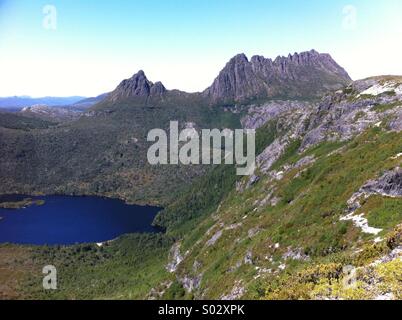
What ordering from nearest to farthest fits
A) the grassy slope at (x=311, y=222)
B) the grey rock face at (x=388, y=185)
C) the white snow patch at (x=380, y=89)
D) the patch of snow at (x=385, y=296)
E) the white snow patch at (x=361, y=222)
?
the patch of snow at (x=385, y=296) < the white snow patch at (x=361, y=222) < the grassy slope at (x=311, y=222) < the grey rock face at (x=388, y=185) < the white snow patch at (x=380, y=89)

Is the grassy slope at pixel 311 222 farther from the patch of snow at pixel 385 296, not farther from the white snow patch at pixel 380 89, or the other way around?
the white snow patch at pixel 380 89

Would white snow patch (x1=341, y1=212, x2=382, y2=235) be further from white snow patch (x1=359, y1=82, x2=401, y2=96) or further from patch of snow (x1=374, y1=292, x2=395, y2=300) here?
white snow patch (x1=359, y1=82, x2=401, y2=96)

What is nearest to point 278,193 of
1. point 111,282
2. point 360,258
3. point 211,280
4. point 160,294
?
point 211,280

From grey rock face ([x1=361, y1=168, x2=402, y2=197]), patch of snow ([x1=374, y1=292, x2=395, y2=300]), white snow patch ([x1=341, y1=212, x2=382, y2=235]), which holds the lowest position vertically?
white snow patch ([x1=341, y1=212, x2=382, y2=235])

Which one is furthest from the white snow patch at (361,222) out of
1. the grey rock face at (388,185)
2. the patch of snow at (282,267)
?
the patch of snow at (282,267)

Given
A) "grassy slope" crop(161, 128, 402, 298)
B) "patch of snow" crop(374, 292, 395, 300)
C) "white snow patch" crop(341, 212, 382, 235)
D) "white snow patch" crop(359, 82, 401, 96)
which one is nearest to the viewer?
"patch of snow" crop(374, 292, 395, 300)

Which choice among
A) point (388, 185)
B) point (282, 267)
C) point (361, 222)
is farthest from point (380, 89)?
point (282, 267)

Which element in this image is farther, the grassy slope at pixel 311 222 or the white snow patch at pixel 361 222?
the grassy slope at pixel 311 222

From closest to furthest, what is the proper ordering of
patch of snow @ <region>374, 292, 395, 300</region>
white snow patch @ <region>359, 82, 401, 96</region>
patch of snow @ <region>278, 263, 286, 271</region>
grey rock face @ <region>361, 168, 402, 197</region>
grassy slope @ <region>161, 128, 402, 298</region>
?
patch of snow @ <region>374, 292, 395, 300</region>, grassy slope @ <region>161, 128, 402, 298</region>, patch of snow @ <region>278, 263, 286, 271</region>, grey rock face @ <region>361, 168, 402, 197</region>, white snow patch @ <region>359, 82, 401, 96</region>

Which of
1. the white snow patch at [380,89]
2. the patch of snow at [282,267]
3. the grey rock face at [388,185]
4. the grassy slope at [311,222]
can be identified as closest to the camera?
the grassy slope at [311,222]

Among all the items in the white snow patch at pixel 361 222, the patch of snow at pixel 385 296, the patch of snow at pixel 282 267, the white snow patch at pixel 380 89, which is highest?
the white snow patch at pixel 380 89

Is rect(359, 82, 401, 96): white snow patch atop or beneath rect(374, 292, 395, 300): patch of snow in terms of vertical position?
atop

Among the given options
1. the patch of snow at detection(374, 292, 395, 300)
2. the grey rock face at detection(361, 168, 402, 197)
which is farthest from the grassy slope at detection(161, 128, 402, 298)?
the patch of snow at detection(374, 292, 395, 300)
